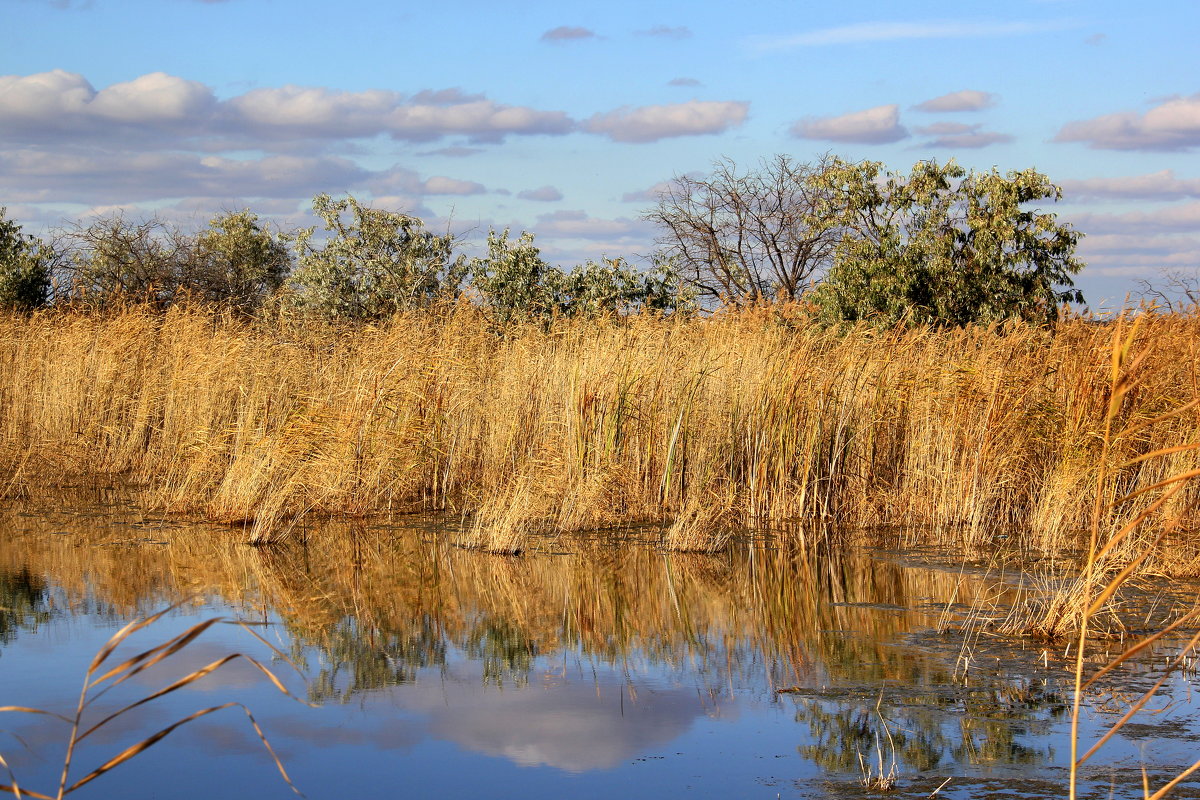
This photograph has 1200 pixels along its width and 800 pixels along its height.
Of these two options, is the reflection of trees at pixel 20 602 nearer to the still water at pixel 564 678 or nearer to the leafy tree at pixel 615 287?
the still water at pixel 564 678

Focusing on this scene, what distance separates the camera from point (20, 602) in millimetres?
6895

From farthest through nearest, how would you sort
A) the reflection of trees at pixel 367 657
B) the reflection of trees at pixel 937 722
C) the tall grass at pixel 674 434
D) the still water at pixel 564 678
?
the tall grass at pixel 674 434 < the reflection of trees at pixel 367 657 < the reflection of trees at pixel 937 722 < the still water at pixel 564 678

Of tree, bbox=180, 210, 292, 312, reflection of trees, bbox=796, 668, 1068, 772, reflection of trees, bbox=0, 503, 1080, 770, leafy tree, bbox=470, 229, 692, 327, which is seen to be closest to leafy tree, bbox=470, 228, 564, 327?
Answer: leafy tree, bbox=470, 229, 692, 327

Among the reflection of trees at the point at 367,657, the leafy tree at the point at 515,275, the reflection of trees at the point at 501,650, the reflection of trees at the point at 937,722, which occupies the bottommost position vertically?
the reflection of trees at the point at 937,722

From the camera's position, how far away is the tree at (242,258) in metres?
27.5

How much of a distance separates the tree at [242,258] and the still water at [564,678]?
19771mm

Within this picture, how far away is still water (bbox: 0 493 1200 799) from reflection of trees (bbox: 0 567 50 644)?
1.0 inches

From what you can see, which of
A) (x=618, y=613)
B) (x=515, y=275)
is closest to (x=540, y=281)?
(x=515, y=275)

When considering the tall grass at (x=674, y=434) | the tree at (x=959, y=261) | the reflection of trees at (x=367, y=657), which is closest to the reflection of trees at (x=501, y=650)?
the reflection of trees at (x=367, y=657)

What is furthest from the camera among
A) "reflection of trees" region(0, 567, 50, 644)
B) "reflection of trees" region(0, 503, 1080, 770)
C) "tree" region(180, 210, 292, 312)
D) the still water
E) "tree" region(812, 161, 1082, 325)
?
"tree" region(180, 210, 292, 312)

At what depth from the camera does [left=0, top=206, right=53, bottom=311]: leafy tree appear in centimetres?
2358

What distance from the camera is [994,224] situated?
1948cm

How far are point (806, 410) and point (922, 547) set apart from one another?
1.63 metres

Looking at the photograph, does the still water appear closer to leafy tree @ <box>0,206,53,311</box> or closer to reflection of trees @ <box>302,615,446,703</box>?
reflection of trees @ <box>302,615,446,703</box>
